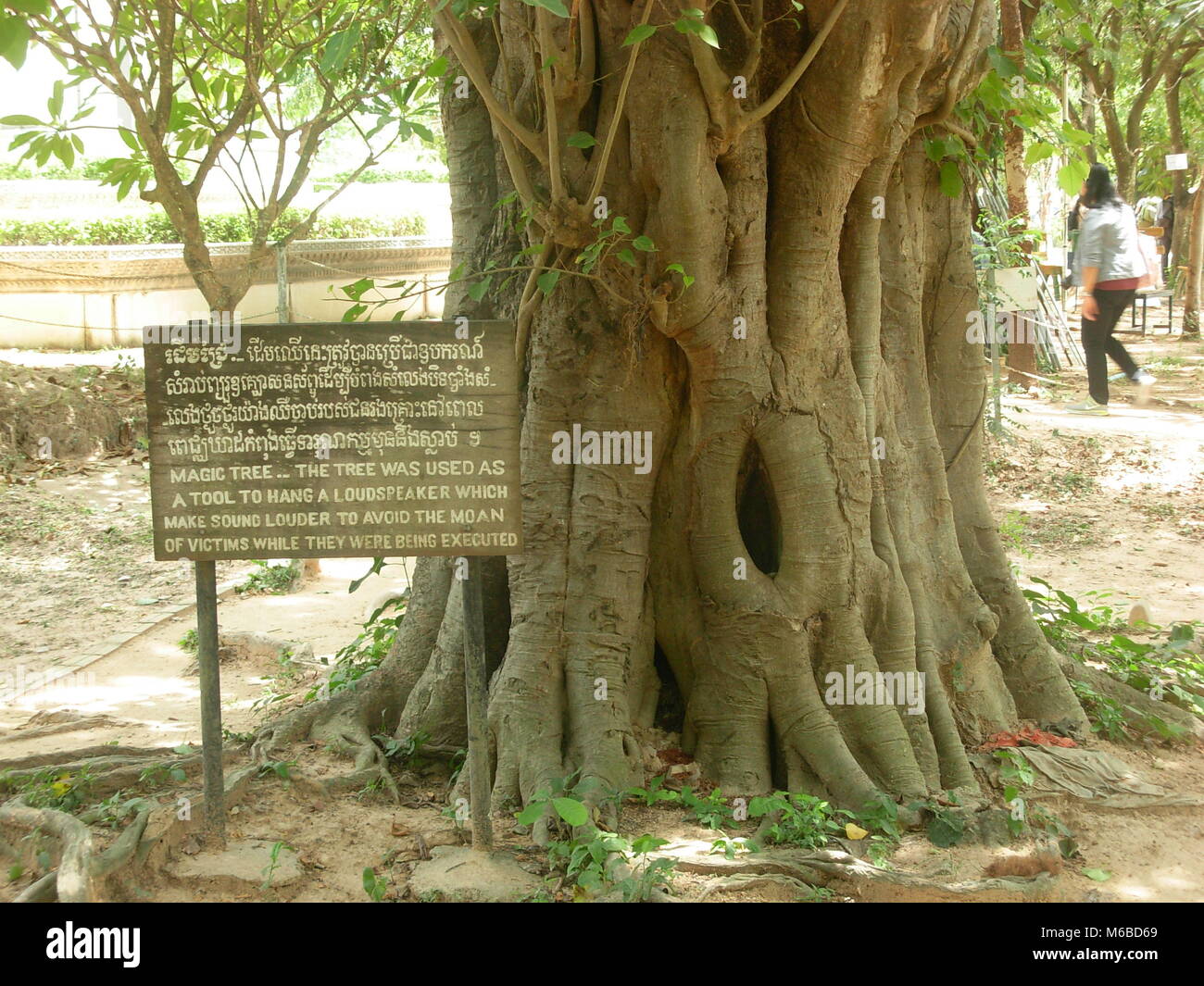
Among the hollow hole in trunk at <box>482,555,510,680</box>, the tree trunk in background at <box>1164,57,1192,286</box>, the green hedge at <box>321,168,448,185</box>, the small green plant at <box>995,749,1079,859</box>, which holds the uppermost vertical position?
the green hedge at <box>321,168,448,185</box>

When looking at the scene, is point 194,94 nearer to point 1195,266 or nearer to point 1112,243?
point 1112,243

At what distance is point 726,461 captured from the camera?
476 centimetres

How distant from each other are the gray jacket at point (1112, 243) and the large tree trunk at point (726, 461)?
254 inches

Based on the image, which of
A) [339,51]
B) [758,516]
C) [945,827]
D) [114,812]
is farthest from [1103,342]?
[114,812]

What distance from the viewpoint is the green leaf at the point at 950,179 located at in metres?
5.43

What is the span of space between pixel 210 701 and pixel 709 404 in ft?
7.48

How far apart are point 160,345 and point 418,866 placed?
6.63ft

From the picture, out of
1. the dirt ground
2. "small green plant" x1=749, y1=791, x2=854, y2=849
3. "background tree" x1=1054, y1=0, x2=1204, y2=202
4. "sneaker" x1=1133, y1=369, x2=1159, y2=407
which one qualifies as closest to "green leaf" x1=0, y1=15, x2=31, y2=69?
the dirt ground

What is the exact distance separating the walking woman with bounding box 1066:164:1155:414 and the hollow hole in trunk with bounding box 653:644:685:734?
771 cm

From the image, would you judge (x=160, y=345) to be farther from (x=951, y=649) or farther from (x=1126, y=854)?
(x=1126, y=854)

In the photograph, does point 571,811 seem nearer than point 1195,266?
Yes

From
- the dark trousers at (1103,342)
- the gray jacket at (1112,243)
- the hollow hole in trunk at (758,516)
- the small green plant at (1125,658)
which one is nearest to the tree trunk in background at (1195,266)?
the dark trousers at (1103,342)

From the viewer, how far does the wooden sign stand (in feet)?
12.3

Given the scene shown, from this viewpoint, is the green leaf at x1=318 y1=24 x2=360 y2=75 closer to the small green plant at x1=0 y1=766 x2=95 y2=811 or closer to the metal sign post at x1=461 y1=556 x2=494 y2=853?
the metal sign post at x1=461 y1=556 x2=494 y2=853
